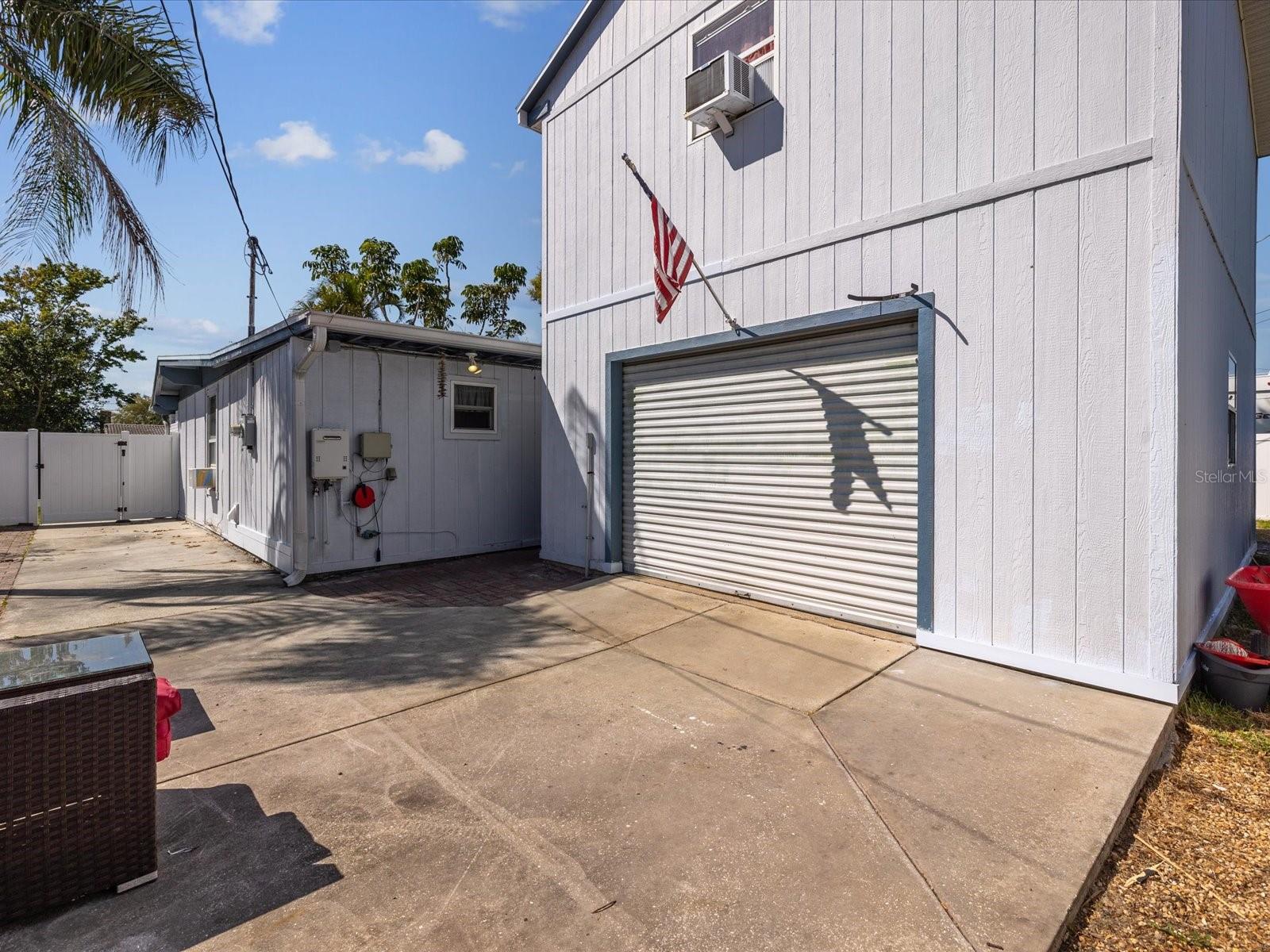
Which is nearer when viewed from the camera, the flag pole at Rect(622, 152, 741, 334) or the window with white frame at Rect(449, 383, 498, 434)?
the flag pole at Rect(622, 152, 741, 334)

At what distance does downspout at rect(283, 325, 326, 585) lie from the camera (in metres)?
6.97

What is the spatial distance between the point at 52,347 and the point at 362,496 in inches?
673

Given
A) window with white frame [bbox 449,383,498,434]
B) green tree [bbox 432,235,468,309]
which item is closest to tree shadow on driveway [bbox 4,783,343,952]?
window with white frame [bbox 449,383,498,434]

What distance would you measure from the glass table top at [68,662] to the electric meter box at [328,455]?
505 cm

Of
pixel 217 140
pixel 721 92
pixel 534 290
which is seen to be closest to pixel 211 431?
pixel 217 140

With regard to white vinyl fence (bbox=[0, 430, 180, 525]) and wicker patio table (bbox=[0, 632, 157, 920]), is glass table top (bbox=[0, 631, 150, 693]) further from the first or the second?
white vinyl fence (bbox=[0, 430, 180, 525])

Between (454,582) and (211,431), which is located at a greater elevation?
(211,431)

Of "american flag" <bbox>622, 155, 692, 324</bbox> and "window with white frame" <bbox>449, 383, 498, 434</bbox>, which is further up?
"american flag" <bbox>622, 155, 692, 324</bbox>

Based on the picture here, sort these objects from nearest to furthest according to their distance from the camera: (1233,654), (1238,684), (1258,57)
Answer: (1238,684) < (1233,654) < (1258,57)

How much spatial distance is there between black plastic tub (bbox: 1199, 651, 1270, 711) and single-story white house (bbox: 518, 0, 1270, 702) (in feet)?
1.12

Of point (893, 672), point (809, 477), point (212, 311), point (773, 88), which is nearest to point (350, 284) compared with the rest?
point (212, 311)

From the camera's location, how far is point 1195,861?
7.76 feet

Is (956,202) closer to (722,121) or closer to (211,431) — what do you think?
(722,121)

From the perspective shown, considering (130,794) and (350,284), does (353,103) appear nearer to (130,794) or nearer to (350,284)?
(130,794)
